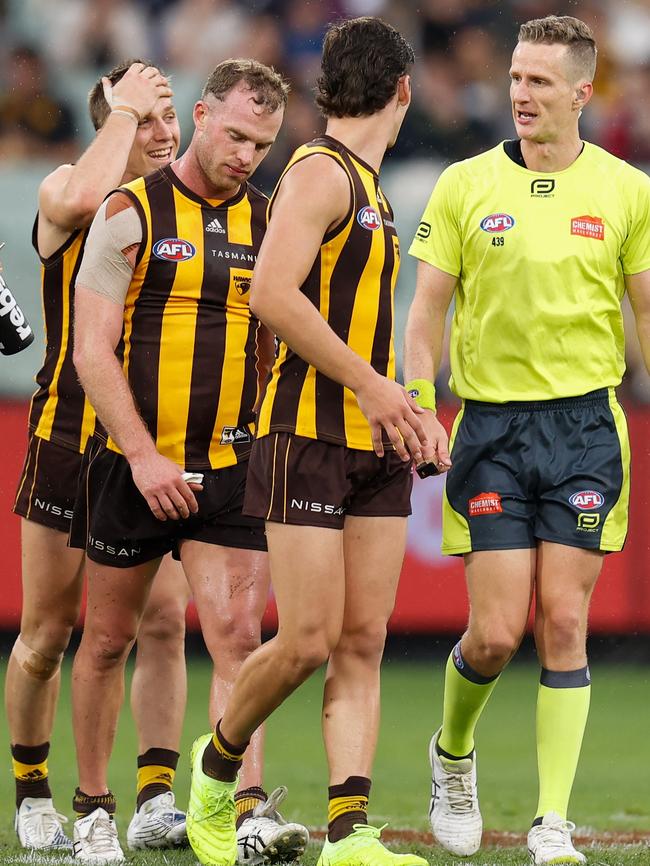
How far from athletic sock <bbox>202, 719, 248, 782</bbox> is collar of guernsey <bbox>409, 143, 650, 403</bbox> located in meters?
1.27

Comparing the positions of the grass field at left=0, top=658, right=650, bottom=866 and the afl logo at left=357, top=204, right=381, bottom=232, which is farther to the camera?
the grass field at left=0, top=658, right=650, bottom=866

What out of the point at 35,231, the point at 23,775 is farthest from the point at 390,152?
the point at 23,775

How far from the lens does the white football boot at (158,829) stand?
4.83 metres

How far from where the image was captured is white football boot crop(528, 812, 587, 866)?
13.7ft

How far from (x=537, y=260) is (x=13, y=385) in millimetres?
5740

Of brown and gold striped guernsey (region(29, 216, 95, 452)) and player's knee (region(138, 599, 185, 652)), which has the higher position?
brown and gold striped guernsey (region(29, 216, 95, 452))

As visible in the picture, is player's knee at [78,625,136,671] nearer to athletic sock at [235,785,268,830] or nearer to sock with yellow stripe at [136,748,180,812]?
sock with yellow stripe at [136,748,180,812]

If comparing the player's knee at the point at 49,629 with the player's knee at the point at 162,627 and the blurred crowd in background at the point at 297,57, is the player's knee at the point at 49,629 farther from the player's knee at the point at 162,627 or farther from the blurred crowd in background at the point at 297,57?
the blurred crowd in background at the point at 297,57

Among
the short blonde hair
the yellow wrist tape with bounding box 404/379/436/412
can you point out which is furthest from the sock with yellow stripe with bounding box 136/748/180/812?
the short blonde hair

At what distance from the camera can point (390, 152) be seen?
34.1 feet

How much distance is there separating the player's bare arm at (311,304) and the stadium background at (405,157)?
10.3ft

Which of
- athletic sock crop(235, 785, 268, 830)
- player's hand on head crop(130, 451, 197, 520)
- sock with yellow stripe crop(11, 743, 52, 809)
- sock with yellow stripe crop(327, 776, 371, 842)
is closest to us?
sock with yellow stripe crop(327, 776, 371, 842)

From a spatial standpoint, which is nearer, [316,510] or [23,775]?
[316,510]

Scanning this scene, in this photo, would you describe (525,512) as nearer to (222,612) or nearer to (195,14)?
(222,612)
